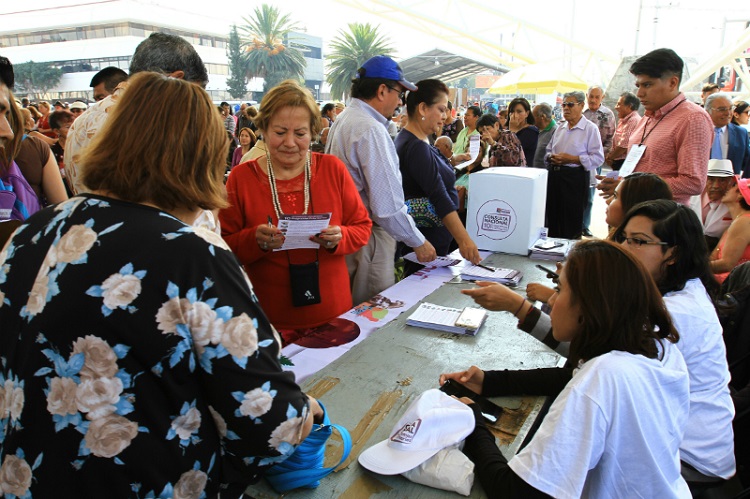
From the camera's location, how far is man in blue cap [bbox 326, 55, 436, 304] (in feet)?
7.84

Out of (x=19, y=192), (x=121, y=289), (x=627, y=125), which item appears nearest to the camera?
(x=121, y=289)

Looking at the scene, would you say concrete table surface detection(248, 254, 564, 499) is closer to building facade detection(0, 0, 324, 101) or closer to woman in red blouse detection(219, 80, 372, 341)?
woman in red blouse detection(219, 80, 372, 341)

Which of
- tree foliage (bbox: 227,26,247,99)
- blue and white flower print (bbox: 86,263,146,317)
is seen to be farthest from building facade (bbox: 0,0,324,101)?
blue and white flower print (bbox: 86,263,146,317)

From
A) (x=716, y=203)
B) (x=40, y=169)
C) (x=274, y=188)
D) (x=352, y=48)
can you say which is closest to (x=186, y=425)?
(x=274, y=188)

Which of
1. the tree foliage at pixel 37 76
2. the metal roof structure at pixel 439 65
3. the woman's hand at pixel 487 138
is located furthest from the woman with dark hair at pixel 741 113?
the tree foliage at pixel 37 76

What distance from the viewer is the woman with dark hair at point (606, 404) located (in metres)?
1.02

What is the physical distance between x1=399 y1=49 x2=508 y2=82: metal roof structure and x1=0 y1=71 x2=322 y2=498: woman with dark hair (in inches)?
713

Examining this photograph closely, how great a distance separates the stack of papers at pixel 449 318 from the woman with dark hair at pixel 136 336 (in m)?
1.04

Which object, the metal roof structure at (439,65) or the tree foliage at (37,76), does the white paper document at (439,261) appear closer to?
the metal roof structure at (439,65)

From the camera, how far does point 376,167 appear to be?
7.83ft

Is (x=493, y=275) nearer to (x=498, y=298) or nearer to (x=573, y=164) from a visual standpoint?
(x=498, y=298)

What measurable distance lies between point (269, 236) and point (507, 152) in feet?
12.1

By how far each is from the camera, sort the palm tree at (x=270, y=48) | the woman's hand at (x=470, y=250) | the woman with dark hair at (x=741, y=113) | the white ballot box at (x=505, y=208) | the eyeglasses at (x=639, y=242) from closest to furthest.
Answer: the eyeglasses at (x=639, y=242), the woman's hand at (x=470, y=250), the white ballot box at (x=505, y=208), the woman with dark hair at (x=741, y=113), the palm tree at (x=270, y=48)

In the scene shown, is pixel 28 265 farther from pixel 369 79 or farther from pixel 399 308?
pixel 369 79
